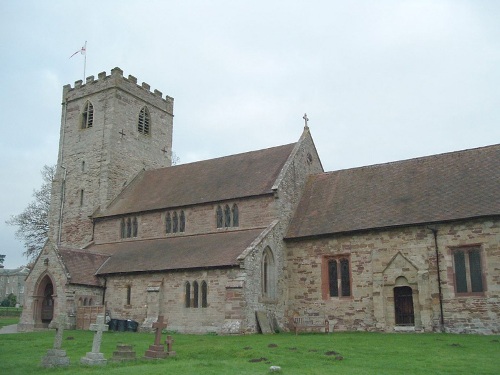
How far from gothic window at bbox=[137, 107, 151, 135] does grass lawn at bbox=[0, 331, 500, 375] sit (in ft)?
74.7

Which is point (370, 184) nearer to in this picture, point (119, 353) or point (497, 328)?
point (497, 328)

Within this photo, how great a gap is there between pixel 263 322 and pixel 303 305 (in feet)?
11.7

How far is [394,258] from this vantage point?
93.3 feet

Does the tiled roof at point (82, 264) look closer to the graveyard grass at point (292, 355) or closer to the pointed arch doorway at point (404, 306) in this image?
the graveyard grass at point (292, 355)

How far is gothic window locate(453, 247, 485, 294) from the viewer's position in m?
26.4

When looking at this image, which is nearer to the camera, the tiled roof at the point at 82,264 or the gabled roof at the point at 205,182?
the tiled roof at the point at 82,264

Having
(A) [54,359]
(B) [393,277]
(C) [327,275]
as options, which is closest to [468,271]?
(B) [393,277]

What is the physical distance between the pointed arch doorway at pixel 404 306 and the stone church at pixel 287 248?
0.05m

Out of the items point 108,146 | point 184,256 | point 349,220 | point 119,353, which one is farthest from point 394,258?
point 108,146

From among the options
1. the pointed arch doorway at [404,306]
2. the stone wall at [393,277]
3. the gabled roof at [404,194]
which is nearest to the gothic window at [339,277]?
the stone wall at [393,277]

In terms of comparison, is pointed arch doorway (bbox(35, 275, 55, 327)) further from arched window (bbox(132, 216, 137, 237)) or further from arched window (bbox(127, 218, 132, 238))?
arched window (bbox(132, 216, 137, 237))

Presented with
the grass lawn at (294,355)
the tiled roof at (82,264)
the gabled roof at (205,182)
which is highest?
the gabled roof at (205,182)

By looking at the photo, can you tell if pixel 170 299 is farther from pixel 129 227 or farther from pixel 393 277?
pixel 393 277

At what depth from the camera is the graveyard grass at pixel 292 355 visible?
1598 centimetres
